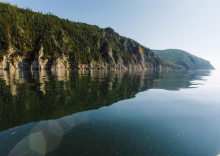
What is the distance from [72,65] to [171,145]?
184 metres

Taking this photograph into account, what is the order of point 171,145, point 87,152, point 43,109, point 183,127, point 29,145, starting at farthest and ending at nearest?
point 43,109, point 183,127, point 171,145, point 29,145, point 87,152

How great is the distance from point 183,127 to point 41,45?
570 feet

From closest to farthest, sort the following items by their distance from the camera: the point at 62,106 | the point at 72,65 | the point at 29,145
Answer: the point at 29,145 < the point at 62,106 < the point at 72,65

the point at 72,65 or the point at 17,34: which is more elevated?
the point at 17,34

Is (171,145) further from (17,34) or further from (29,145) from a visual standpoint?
(17,34)

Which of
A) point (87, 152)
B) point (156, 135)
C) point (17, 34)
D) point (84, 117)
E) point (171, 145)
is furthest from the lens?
point (17, 34)

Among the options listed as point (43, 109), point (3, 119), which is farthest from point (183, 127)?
point (3, 119)

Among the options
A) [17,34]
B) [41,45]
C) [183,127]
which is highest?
[17,34]

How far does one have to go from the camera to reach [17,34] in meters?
161

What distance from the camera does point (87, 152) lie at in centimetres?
991

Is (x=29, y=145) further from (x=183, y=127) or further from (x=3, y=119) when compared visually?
(x=183, y=127)

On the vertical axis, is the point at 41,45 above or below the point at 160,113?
above

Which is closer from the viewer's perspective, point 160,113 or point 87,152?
point 87,152

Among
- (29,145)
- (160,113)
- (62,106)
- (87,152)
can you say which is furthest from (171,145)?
(62,106)
